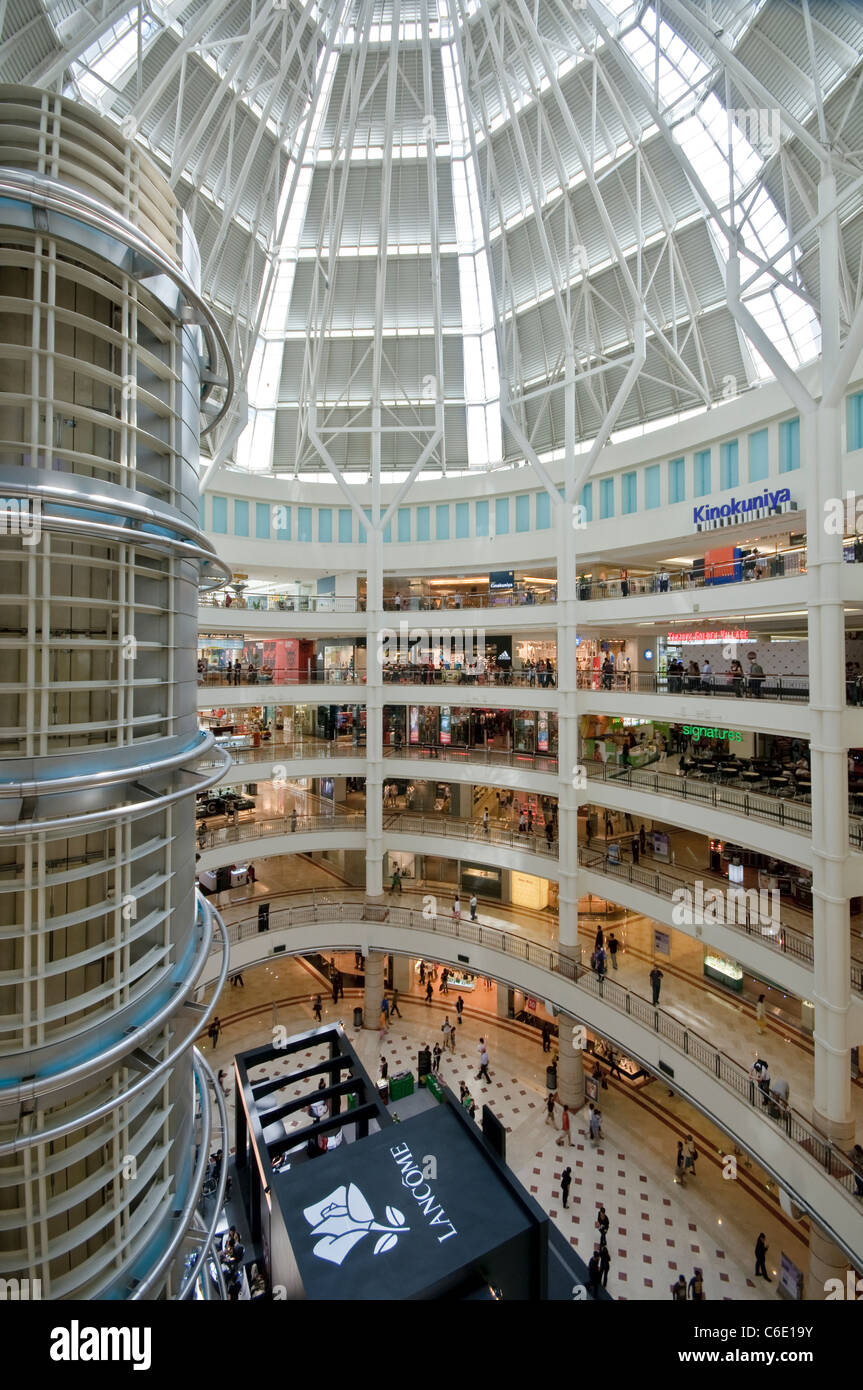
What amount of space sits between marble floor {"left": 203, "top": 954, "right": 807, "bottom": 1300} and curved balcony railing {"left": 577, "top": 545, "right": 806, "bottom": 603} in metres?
14.5

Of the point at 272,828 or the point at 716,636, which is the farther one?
the point at 272,828

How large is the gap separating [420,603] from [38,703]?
21811 mm

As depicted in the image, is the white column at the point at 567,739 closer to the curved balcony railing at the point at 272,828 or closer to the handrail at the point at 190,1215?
the curved balcony railing at the point at 272,828

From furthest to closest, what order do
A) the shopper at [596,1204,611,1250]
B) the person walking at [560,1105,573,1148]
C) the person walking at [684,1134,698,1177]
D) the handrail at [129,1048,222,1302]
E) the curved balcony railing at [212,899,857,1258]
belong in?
1. the person walking at [560,1105,573,1148]
2. the person walking at [684,1134,698,1177]
3. the shopper at [596,1204,611,1250]
4. the curved balcony railing at [212,899,857,1258]
5. the handrail at [129,1048,222,1302]

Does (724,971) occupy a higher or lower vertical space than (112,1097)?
lower

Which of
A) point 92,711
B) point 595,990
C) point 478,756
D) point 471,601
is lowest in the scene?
point 595,990

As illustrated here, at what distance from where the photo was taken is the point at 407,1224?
25.8 ft

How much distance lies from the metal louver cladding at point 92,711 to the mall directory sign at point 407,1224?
2495 millimetres

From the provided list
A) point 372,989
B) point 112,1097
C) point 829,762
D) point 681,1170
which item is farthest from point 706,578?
point 372,989

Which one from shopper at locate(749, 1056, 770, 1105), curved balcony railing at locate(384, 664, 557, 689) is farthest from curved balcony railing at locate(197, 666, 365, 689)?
shopper at locate(749, 1056, 770, 1105)

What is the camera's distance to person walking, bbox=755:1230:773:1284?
14.2 m

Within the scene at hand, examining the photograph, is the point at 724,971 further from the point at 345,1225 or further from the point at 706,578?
the point at 345,1225

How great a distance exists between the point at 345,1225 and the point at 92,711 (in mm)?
7404

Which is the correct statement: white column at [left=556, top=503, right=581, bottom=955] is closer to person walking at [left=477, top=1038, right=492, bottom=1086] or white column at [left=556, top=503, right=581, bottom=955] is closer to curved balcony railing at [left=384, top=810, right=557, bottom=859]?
curved balcony railing at [left=384, top=810, right=557, bottom=859]
